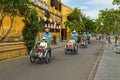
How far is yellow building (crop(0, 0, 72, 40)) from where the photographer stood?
32.7 meters

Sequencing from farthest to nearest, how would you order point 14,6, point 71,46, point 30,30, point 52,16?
point 52,16 < point 71,46 < point 30,30 < point 14,6

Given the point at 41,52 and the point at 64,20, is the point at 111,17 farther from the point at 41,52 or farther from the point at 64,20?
the point at 64,20

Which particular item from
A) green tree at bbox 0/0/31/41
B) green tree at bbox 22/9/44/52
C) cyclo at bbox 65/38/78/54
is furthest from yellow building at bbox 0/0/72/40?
green tree at bbox 0/0/31/41

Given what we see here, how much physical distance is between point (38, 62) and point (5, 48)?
305cm

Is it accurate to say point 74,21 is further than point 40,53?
Yes

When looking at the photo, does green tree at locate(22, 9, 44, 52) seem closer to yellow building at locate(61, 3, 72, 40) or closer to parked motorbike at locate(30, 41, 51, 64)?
parked motorbike at locate(30, 41, 51, 64)

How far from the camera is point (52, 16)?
52.4 m

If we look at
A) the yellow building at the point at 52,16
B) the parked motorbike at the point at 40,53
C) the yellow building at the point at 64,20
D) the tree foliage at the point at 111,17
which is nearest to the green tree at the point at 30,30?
the yellow building at the point at 52,16

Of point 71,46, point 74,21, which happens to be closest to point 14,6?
point 71,46

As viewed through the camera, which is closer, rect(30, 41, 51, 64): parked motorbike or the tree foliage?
rect(30, 41, 51, 64): parked motorbike

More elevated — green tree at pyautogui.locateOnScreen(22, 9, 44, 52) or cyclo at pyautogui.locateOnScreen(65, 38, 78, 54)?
green tree at pyautogui.locateOnScreen(22, 9, 44, 52)

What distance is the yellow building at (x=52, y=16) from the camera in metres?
32.7

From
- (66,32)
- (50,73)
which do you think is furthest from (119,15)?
(66,32)

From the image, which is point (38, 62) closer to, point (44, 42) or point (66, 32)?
point (44, 42)
